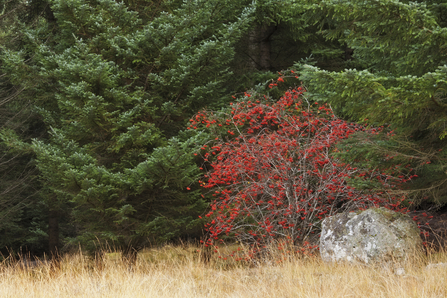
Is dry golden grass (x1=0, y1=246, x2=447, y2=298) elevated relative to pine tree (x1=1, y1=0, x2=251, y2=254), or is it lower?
lower

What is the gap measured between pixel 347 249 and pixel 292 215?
4.29 feet

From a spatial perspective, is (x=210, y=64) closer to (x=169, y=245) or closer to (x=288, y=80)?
(x=288, y=80)

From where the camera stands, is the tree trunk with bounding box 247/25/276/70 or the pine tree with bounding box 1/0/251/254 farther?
the tree trunk with bounding box 247/25/276/70

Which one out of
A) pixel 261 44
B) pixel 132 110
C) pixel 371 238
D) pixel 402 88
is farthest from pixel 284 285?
pixel 261 44

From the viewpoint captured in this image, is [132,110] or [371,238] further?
[132,110]

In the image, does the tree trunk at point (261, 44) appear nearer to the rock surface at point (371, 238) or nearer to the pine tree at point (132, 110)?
the pine tree at point (132, 110)

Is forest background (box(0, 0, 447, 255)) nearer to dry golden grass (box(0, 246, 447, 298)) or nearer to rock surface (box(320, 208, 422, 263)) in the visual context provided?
rock surface (box(320, 208, 422, 263))

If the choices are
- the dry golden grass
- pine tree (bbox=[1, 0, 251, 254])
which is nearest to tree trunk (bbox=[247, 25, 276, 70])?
pine tree (bbox=[1, 0, 251, 254])

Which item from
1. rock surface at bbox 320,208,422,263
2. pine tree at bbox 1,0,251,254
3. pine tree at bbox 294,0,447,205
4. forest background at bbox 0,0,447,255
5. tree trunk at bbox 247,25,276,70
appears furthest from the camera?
tree trunk at bbox 247,25,276,70

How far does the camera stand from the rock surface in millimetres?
5488

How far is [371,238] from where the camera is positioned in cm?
561

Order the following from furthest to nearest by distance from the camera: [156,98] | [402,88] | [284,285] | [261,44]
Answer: [261,44] < [156,98] < [284,285] < [402,88]

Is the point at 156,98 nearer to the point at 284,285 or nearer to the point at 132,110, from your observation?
the point at 132,110

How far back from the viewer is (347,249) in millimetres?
5781
